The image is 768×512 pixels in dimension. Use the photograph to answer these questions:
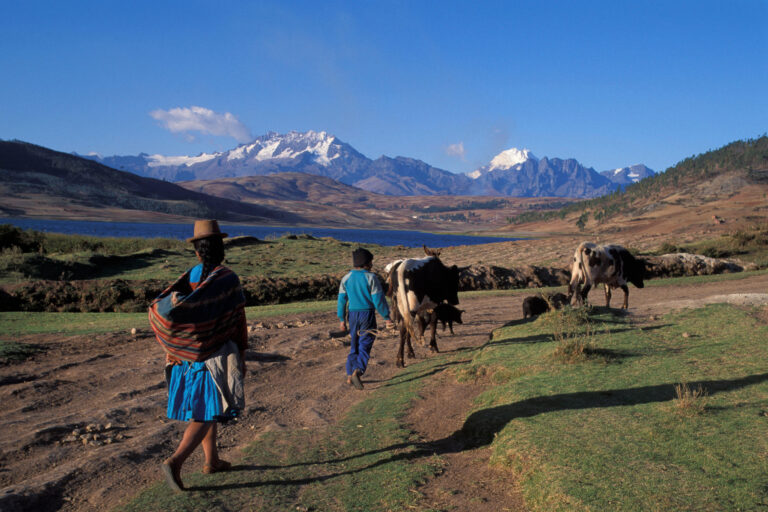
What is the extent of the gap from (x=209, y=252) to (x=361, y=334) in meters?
3.73

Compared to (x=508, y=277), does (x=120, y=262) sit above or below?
above

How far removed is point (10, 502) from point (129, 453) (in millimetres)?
1389

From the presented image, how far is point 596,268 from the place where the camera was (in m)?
15.2

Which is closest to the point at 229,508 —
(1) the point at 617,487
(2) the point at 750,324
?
(1) the point at 617,487

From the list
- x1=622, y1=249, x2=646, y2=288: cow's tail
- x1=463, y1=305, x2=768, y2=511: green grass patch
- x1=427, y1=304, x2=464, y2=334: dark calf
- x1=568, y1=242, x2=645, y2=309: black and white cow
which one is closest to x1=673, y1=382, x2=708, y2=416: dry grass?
x1=463, y1=305, x2=768, y2=511: green grass patch

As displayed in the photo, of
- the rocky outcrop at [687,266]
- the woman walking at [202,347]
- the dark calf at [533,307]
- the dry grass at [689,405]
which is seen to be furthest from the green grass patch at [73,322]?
the rocky outcrop at [687,266]

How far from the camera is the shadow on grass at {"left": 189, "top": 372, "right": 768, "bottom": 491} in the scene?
5875mm

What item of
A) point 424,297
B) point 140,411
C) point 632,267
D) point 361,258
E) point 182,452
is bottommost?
point 140,411

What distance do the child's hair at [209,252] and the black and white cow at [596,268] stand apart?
11.6 m

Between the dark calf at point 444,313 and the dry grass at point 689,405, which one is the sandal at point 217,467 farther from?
the dark calf at point 444,313

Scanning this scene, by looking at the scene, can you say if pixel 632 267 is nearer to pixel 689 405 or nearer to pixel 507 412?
pixel 689 405

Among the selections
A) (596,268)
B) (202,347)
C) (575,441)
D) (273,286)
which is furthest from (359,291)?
(273,286)

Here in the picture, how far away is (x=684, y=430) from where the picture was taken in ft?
17.9

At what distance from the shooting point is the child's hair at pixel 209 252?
210 inches
